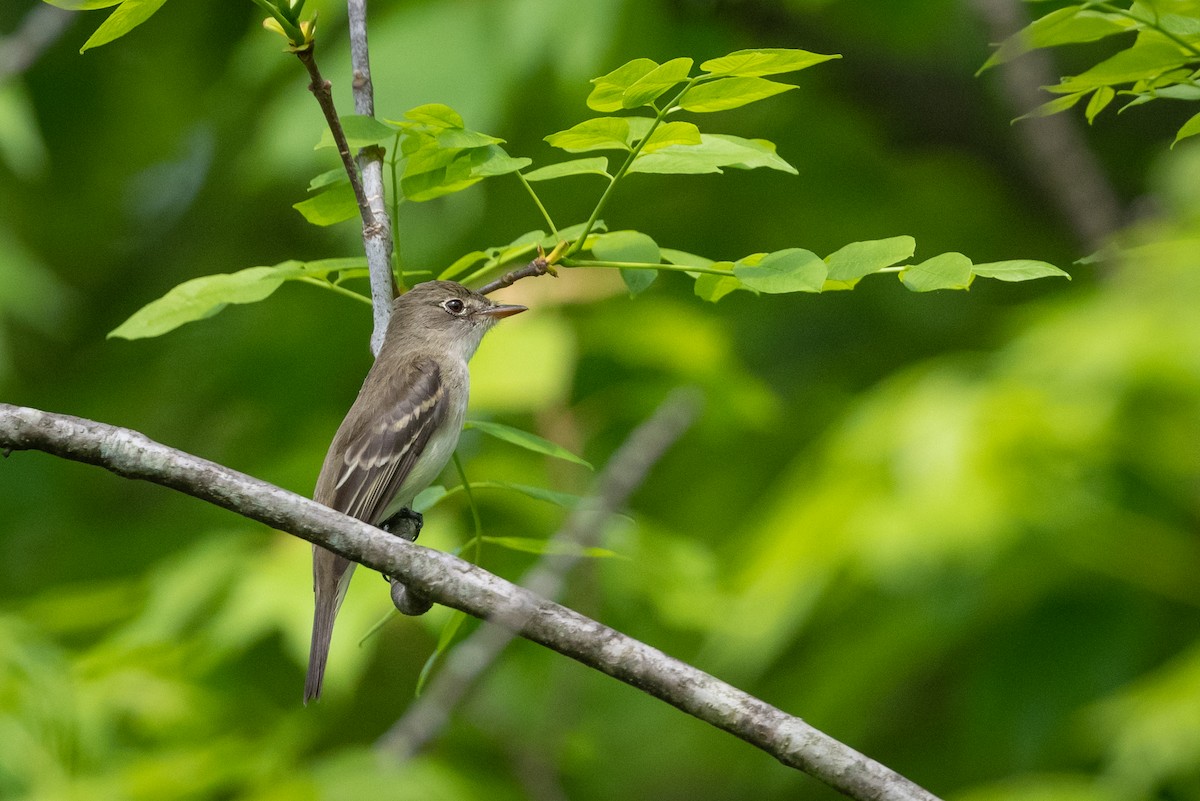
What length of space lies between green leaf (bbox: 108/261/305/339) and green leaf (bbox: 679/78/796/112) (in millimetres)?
1138

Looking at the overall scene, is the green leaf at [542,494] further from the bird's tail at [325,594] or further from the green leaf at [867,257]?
the bird's tail at [325,594]

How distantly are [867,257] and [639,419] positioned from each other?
15.2ft

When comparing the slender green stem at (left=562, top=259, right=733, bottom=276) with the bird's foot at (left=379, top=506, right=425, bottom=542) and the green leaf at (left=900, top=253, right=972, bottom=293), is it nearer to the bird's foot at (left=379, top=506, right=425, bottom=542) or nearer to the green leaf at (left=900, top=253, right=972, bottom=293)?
the green leaf at (left=900, top=253, right=972, bottom=293)

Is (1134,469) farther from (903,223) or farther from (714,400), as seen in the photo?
(903,223)

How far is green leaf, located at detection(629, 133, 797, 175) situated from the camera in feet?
9.86

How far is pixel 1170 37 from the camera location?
262cm

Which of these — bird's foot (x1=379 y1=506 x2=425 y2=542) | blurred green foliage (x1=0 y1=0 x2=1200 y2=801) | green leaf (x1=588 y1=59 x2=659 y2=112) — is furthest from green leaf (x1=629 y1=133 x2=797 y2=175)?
bird's foot (x1=379 y1=506 x2=425 y2=542)

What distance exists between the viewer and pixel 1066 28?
268 cm

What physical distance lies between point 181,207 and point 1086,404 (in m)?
7.58

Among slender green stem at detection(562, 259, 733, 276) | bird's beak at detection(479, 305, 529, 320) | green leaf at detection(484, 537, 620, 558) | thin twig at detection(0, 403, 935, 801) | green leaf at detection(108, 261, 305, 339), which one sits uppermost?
slender green stem at detection(562, 259, 733, 276)

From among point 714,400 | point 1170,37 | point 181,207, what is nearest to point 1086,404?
point 714,400

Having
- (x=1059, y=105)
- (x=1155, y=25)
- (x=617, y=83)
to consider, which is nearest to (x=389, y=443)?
(x=617, y=83)

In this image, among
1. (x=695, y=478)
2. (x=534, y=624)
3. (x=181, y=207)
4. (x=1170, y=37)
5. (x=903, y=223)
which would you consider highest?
(x=1170, y=37)

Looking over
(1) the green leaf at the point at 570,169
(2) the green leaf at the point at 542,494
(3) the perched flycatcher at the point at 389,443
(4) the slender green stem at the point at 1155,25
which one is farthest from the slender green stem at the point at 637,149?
(3) the perched flycatcher at the point at 389,443
